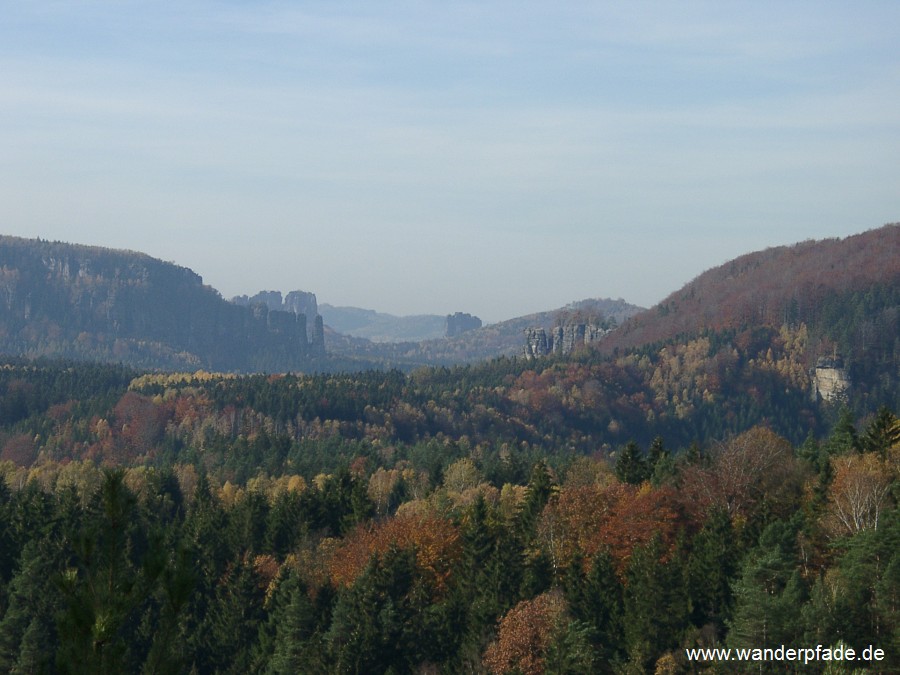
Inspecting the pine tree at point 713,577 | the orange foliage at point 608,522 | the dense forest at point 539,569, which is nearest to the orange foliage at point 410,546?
the dense forest at point 539,569

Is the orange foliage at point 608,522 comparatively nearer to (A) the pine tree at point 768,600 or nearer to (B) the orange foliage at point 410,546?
(B) the orange foliage at point 410,546

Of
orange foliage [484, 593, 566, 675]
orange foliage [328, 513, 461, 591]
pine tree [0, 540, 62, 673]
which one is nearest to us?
orange foliage [484, 593, 566, 675]

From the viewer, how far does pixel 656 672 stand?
171 ft

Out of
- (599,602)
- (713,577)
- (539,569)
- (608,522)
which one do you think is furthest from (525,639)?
(608,522)

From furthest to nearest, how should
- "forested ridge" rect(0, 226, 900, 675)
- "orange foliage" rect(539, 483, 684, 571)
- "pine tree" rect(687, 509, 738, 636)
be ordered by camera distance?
"orange foliage" rect(539, 483, 684, 571), "pine tree" rect(687, 509, 738, 636), "forested ridge" rect(0, 226, 900, 675)

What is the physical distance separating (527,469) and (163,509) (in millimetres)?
38200

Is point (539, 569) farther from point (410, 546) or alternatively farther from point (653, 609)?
point (653, 609)

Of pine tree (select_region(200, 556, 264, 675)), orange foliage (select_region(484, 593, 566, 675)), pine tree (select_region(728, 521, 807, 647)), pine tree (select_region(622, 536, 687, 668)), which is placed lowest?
pine tree (select_region(200, 556, 264, 675))

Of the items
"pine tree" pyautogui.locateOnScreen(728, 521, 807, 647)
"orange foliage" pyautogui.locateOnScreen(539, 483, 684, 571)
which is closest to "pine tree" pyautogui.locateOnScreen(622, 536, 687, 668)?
"pine tree" pyautogui.locateOnScreen(728, 521, 807, 647)

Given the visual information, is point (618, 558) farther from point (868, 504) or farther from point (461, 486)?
point (461, 486)

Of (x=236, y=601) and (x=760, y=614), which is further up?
(x=760, y=614)

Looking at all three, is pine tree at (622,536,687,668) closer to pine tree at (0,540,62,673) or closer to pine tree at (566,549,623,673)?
pine tree at (566,549,623,673)

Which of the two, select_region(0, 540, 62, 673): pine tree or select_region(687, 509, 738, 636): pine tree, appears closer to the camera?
select_region(687, 509, 738, 636): pine tree

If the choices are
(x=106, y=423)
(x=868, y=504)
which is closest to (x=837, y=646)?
(x=868, y=504)
